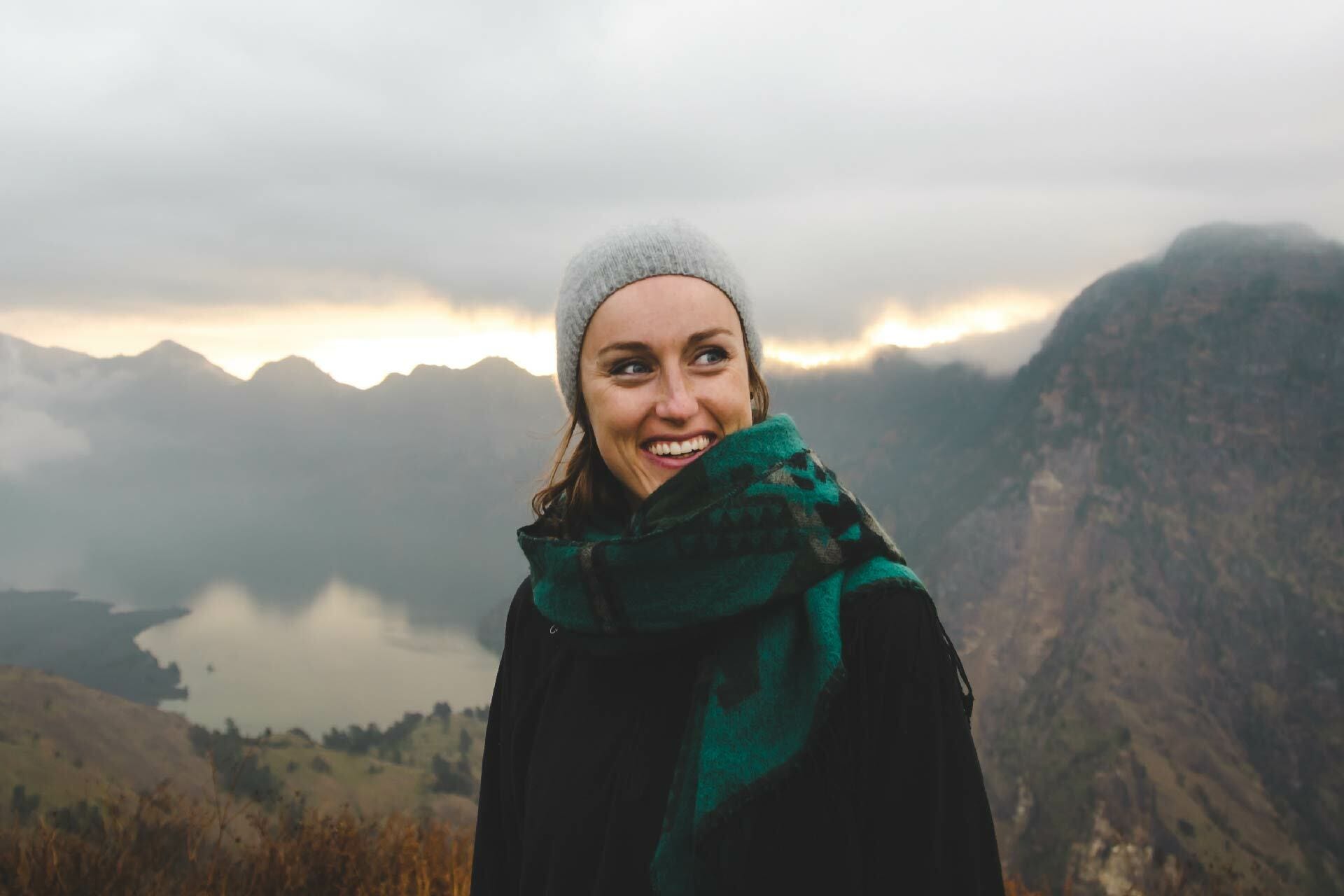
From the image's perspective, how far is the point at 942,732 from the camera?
1456 mm

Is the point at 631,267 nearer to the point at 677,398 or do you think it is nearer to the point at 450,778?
the point at 677,398

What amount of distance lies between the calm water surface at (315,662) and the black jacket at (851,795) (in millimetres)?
86847

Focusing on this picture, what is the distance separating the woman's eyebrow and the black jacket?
0.68m

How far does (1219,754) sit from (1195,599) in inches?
724

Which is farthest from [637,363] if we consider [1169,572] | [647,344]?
[1169,572]

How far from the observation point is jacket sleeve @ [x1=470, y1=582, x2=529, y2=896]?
226 cm

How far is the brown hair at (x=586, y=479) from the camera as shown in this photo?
2258 millimetres

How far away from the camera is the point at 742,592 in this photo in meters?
1.63

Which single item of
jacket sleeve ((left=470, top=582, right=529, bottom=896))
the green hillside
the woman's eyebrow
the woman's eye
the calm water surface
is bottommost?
the calm water surface

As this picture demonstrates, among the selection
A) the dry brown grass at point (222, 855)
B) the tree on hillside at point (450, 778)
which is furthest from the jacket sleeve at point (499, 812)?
the tree on hillside at point (450, 778)

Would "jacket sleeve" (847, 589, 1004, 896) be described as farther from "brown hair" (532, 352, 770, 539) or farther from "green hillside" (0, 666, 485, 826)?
"green hillside" (0, 666, 485, 826)

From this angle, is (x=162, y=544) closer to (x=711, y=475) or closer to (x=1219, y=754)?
(x=1219, y=754)

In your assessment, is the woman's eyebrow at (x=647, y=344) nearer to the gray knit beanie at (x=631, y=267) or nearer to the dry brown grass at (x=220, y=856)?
the gray knit beanie at (x=631, y=267)

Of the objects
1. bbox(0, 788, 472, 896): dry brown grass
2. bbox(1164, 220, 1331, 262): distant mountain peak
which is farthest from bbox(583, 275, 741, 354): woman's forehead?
bbox(1164, 220, 1331, 262): distant mountain peak
